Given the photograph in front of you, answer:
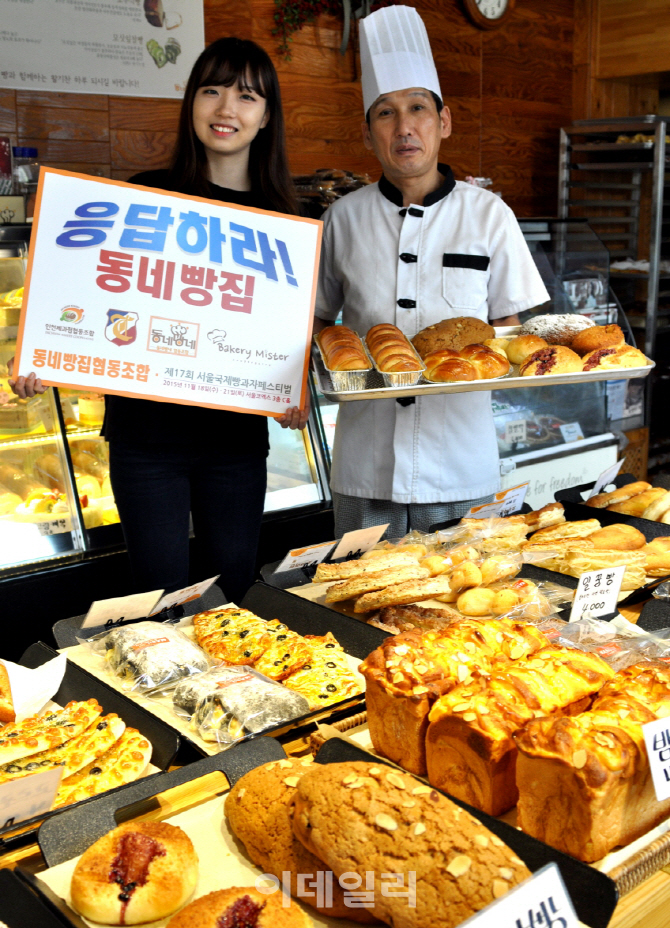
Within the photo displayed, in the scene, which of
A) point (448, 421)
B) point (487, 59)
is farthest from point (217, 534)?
point (487, 59)

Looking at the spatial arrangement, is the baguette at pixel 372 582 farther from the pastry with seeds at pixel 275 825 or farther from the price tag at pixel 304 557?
the pastry with seeds at pixel 275 825

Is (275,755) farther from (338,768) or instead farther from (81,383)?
(81,383)

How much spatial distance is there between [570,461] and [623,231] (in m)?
2.70

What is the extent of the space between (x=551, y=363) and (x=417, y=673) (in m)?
1.15

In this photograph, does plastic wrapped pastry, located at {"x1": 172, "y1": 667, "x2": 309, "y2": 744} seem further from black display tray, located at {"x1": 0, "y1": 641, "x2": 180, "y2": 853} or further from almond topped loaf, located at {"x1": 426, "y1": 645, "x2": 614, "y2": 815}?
almond topped loaf, located at {"x1": 426, "y1": 645, "x2": 614, "y2": 815}

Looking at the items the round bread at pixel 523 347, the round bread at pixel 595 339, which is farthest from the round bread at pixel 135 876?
the round bread at pixel 595 339

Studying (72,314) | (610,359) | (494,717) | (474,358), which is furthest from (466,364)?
(494,717)

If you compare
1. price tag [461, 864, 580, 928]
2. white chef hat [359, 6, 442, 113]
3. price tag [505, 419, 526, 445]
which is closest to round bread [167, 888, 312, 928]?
price tag [461, 864, 580, 928]

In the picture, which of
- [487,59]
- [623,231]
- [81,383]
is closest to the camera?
[81,383]

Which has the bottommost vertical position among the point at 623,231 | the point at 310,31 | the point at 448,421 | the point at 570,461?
the point at 570,461

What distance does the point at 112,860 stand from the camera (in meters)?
0.95

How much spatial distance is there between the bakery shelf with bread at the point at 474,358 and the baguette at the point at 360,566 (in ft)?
1.25

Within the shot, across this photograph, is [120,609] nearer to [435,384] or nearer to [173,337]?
[173,337]

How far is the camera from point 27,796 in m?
1.09
